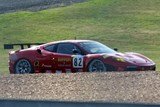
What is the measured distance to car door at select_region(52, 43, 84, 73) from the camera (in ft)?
65.3

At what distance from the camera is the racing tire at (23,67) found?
20.6m

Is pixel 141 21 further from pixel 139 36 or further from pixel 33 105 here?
pixel 33 105

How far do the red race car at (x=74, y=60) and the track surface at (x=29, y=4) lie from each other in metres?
28.9

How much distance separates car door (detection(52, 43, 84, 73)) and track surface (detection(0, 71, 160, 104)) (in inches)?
100

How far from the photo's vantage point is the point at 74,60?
19938mm

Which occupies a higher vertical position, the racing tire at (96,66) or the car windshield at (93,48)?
the car windshield at (93,48)

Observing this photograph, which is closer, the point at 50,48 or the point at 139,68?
the point at 139,68

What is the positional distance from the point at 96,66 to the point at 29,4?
33.0 m

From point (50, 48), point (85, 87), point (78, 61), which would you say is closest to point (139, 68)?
point (78, 61)

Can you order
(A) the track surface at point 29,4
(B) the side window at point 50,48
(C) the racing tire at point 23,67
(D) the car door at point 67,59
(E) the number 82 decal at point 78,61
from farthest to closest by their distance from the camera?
1. (A) the track surface at point 29,4
2. (B) the side window at point 50,48
3. (C) the racing tire at point 23,67
4. (D) the car door at point 67,59
5. (E) the number 82 decal at point 78,61

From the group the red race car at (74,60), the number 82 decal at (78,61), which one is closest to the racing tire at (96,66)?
the red race car at (74,60)

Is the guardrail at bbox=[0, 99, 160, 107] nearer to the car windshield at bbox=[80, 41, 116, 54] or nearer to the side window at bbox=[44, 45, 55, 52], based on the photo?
the car windshield at bbox=[80, 41, 116, 54]

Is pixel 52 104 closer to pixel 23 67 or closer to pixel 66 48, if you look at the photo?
pixel 66 48

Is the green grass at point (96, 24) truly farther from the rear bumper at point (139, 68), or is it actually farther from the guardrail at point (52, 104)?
the guardrail at point (52, 104)
